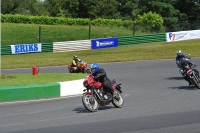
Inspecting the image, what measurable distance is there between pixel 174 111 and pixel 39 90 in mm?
5314

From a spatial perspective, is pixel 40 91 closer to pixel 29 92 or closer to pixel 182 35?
pixel 29 92

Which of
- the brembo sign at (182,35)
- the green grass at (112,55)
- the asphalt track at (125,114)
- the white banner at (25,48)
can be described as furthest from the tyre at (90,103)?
the brembo sign at (182,35)

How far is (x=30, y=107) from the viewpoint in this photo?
49.3ft

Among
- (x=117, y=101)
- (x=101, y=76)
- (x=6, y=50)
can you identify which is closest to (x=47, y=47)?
(x=6, y=50)

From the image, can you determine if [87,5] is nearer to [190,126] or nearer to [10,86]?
[10,86]

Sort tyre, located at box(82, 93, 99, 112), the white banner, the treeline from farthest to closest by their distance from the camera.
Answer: the treeline → the white banner → tyre, located at box(82, 93, 99, 112)

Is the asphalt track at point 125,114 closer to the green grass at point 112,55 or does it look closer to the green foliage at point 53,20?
the green grass at point 112,55

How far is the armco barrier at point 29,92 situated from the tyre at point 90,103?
3.43 meters

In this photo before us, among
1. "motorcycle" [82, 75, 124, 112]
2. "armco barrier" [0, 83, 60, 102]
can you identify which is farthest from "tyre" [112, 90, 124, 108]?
"armco barrier" [0, 83, 60, 102]

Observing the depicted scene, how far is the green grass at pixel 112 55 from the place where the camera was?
33125 millimetres

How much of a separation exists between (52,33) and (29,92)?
3257 cm

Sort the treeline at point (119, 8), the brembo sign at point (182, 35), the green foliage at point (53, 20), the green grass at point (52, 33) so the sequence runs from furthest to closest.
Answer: the treeline at point (119, 8), the green foliage at point (53, 20), the green grass at point (52, 33), the brembo sign at point (182, 35)

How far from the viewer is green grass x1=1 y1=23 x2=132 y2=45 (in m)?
45.6

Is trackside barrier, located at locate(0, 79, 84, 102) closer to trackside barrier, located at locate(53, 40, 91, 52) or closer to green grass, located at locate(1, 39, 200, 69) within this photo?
green grass, located at locate(1, 39, 200, 69)
